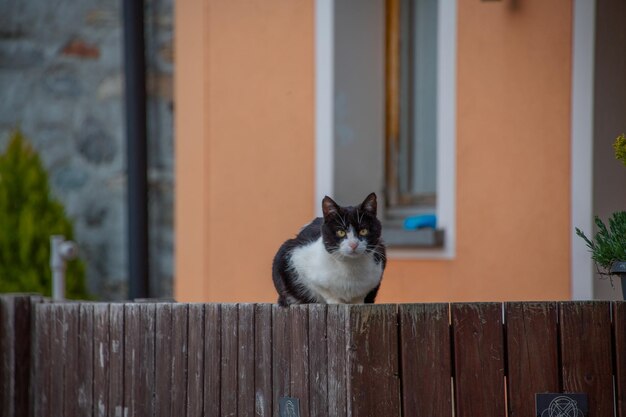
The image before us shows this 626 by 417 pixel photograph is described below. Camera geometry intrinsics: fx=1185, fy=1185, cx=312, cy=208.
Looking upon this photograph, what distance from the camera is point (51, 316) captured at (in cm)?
524

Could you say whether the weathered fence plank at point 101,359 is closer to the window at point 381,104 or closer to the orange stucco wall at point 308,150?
the orange stucco wall at point 308,150

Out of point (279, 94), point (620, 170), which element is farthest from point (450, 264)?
point (279, 94)

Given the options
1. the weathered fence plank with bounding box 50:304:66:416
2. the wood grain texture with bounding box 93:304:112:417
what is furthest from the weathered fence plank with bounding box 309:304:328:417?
the weathered fence plank with bounding box 50:304:66:416

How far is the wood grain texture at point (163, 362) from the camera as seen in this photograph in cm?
448

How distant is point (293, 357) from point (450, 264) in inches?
80.8

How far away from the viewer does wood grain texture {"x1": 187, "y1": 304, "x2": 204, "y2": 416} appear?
14.2 feet

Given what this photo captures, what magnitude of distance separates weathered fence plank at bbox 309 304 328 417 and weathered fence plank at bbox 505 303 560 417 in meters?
0.60

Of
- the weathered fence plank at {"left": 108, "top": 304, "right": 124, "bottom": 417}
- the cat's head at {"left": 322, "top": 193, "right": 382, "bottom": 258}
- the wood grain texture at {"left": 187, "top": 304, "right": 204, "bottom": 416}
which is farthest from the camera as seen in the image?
the weathered fence plank at {"left": 108, "top": 304, "right": 124, "bottom": 417}

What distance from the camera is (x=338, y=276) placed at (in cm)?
413

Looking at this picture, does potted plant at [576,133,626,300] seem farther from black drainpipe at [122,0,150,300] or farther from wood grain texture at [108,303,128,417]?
black drainpipe at [122,0,150,300]

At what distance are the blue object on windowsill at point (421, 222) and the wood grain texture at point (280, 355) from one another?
2.04 m

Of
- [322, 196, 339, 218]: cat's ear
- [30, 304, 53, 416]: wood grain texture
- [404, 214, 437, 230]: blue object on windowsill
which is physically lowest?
[30, 304, 53, 416]: wood grain texture

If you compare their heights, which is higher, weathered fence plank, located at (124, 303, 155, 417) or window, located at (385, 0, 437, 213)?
window, located at (385, 0, 437, 213)

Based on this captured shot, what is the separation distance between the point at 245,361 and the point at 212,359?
0.61 ft
